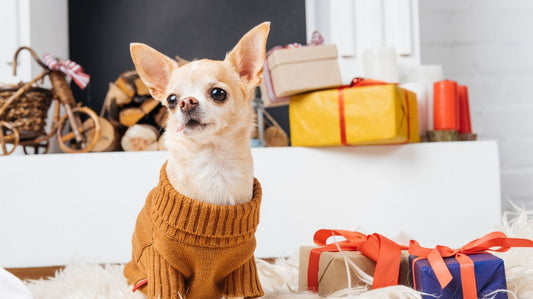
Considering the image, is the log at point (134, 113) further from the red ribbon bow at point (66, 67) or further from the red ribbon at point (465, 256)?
the red ribbon at point (465, 256)

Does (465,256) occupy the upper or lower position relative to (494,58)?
lower

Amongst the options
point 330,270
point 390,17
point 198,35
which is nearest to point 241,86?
point 330,270

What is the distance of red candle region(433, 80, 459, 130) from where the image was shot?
138cm

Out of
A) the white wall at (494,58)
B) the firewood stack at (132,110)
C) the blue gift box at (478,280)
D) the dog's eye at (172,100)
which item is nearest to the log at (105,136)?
the firewood stack at (132,110)

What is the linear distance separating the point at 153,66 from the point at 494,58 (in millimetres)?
1606

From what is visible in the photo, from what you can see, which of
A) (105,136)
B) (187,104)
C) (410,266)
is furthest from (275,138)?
(187,104)

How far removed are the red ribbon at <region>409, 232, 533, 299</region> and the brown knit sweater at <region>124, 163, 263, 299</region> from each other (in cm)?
35

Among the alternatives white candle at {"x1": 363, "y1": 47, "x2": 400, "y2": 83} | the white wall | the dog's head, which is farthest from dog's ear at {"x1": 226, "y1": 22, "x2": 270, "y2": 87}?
the white wall

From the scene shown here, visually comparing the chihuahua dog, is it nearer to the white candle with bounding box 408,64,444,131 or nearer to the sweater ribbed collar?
the sweater ribbed collar

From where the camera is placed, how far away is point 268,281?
3.67ft

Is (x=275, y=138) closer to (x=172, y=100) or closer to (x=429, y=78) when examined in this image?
(x=429, y=78)

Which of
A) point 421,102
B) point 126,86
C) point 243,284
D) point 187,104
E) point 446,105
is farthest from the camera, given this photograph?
point 126,86

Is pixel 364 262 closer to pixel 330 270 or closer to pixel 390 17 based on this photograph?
pixel 330 270

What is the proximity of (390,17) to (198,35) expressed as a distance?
81cm
